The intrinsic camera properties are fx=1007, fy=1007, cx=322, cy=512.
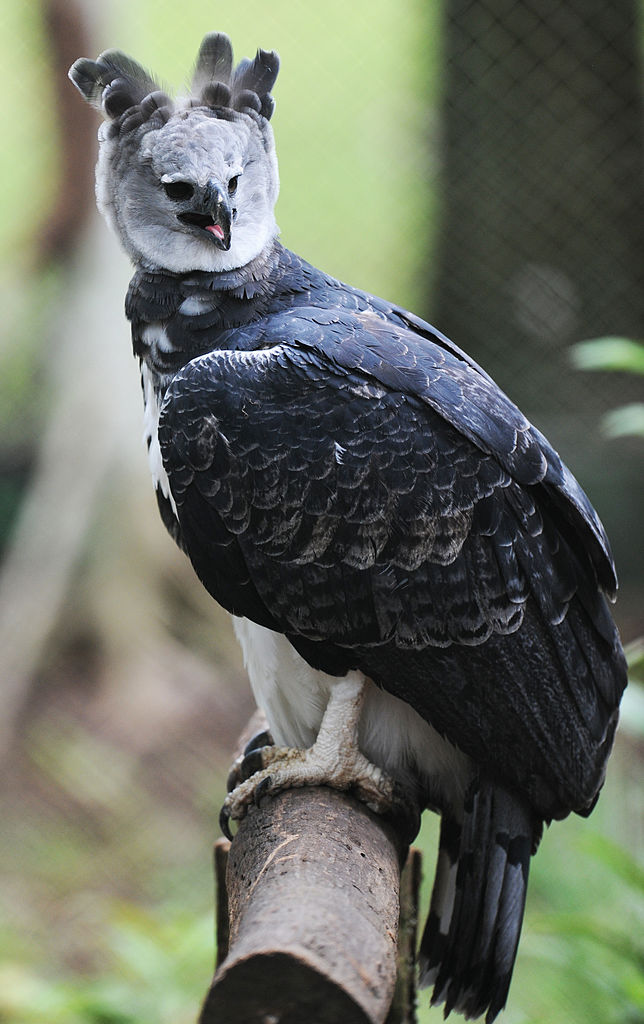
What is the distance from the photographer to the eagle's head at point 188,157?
1544 mm

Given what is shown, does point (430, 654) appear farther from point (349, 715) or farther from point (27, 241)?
point (27, 241)

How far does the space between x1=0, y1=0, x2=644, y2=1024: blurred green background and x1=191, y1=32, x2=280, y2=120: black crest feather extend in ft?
3.81

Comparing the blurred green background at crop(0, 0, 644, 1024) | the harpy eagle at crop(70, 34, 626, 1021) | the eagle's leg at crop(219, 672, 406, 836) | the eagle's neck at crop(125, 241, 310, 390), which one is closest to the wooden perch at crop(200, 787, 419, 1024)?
the eagle's leg at crop(219, 672, 406, 836)

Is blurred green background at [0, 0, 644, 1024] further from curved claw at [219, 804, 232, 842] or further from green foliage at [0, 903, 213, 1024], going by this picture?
curved claw at [219, 804, 232, 842]

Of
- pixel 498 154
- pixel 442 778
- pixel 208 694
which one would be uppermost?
pixel 498 154

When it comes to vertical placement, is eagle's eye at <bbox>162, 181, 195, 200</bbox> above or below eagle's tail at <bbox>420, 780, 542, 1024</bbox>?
above

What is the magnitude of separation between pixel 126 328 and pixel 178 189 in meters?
1.96

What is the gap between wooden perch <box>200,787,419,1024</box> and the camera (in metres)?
0.90

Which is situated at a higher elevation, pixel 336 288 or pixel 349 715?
pixel 336 288

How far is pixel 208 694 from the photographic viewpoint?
3697mm

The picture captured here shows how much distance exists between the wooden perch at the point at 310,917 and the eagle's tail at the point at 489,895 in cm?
12

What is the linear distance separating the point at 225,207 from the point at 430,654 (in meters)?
0.72

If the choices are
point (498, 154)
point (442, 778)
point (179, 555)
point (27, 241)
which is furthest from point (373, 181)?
point (442, 778)

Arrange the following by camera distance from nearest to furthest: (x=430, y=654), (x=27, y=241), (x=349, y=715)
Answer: (x=430, y=654)
(x=349, y=715)
(x=27, y=241)
